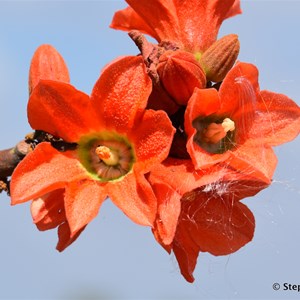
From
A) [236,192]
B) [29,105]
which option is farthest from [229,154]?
[29,105]

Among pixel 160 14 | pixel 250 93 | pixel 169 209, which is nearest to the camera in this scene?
pixel 169 209

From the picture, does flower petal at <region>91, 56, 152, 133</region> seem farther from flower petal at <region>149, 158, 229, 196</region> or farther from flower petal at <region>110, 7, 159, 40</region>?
flower petal at <region>110, 7, 159, 40</region>

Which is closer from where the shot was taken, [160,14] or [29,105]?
[29,105]

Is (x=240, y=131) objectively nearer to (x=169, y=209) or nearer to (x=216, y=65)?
(x=216, y=65)

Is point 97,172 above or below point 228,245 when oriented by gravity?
above

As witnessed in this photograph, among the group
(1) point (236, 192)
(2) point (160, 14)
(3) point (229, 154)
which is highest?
(2) point (160, 14)

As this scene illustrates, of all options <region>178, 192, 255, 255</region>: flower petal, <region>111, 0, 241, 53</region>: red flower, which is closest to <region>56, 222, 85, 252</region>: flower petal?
<region>178, 192, 255, 255</region>: flower petal
